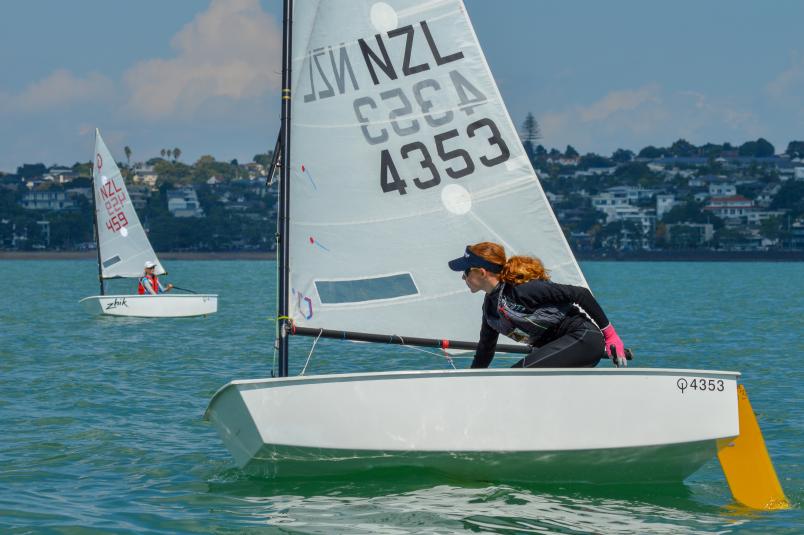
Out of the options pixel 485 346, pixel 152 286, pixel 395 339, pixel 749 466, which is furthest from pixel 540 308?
pixel 152 286

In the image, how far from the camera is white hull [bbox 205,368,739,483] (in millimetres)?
8484

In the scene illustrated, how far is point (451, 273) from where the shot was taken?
9.98m

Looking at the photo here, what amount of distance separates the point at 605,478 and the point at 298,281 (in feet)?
9.47

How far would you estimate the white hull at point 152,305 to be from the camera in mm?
31828

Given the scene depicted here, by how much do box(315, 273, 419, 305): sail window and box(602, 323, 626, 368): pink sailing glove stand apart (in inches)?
78.5

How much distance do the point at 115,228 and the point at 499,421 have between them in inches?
1152

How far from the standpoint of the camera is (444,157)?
992 cm

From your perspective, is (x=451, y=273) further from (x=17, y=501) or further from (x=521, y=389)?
(x=17, y=501)

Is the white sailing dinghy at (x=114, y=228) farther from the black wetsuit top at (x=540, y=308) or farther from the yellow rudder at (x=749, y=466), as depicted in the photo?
the yellow rudder at (x=749, y=466)

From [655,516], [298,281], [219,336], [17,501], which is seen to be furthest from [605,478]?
[219,336]

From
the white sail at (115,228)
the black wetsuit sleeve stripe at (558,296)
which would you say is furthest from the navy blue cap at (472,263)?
the white sail at (115,228)

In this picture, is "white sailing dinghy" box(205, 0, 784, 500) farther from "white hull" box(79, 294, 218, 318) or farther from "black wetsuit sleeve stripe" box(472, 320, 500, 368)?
"white hull" box(79, 294, 218, 318)

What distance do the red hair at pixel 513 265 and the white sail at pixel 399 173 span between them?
104 centimetres

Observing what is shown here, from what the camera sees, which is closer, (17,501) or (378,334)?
(17,501)
